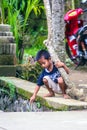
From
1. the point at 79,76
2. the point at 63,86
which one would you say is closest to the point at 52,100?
the point at 63,86

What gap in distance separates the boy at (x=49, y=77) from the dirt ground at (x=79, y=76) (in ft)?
4.26

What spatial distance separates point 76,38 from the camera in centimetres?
1037

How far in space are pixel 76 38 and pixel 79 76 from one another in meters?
1.29

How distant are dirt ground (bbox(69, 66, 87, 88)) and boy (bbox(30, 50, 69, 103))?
4.26ft

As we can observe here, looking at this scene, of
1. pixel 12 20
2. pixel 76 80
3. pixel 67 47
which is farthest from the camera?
pixel 67 47

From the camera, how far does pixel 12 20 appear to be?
32.2 feet

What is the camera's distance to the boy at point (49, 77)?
668 cm

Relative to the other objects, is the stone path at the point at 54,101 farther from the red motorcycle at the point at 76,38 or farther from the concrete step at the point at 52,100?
the red motorcycle at the point at 76,38

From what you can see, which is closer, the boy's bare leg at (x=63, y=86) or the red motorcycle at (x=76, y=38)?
the boy's bare leg at (x=63, y=86)

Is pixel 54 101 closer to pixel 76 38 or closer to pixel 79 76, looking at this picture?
pixel 79 76

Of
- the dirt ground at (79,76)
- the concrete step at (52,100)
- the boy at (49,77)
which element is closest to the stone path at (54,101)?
the concrete step at (52,100)
